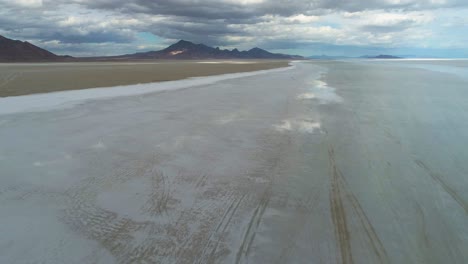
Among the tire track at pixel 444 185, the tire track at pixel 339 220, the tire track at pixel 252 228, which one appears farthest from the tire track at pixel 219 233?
the tire track at pixel 444 185

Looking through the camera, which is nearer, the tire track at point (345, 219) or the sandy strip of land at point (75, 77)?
the tire track at point (345, 219)

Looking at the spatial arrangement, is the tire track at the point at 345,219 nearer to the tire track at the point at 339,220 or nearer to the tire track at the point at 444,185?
the tire track at the point at 339,220

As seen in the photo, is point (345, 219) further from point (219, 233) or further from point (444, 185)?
point (444, 185)

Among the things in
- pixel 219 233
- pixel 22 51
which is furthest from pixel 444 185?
pixel 22 51

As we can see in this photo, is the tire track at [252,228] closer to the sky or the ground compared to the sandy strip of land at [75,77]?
closer to the sky

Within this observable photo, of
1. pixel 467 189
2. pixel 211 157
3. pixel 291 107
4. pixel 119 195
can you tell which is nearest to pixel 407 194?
pixel 467 189
